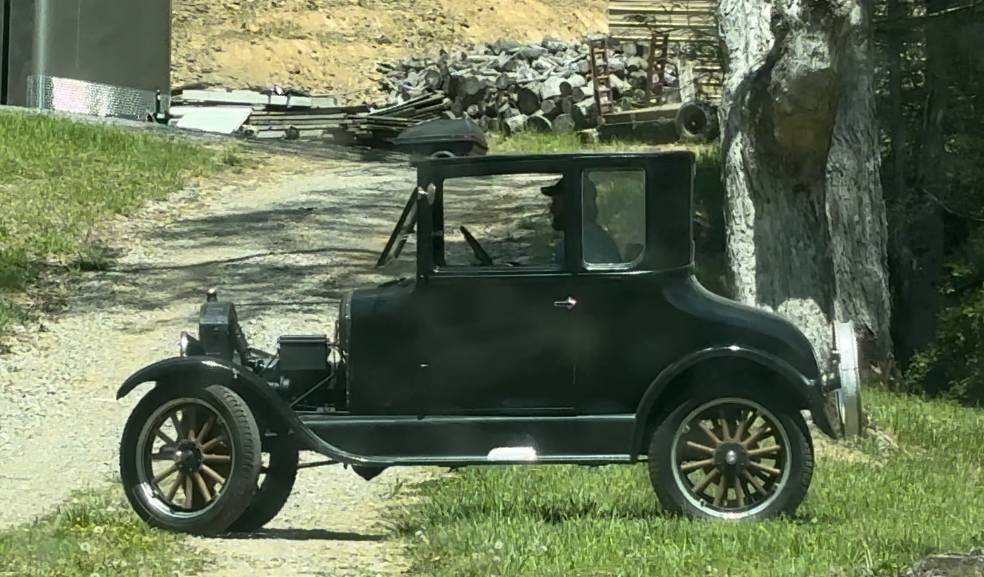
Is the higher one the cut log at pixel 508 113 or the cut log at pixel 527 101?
the cut log at pixel 527 101

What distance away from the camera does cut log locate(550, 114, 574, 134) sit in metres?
28.3

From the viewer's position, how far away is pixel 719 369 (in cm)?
745

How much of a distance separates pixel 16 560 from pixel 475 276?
2360 mm

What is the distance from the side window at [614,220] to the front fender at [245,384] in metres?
1.39

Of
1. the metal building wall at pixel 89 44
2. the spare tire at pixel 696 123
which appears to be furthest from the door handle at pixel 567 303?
the spare tire at pixel 696 123

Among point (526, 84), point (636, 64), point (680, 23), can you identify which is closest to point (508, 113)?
point (526, 84)

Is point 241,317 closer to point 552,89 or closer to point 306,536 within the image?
point 306,536

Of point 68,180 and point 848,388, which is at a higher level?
point 68,180

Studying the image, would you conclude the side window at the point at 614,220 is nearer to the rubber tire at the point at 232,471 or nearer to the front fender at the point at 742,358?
the front fender at the point at 742,358

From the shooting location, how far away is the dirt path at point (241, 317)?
809 centimetres

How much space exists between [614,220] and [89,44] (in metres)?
18.5

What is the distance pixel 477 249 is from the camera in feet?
25.5

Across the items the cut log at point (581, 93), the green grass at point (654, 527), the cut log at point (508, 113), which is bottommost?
the green grass at point (654, 527)

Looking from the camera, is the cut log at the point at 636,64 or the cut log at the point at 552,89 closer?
the cut log at the point at 552,89
